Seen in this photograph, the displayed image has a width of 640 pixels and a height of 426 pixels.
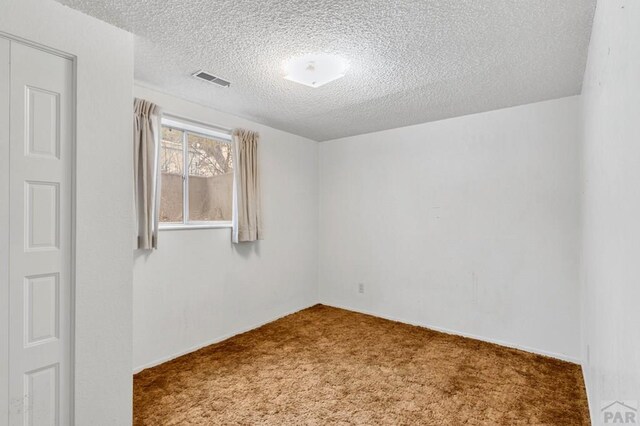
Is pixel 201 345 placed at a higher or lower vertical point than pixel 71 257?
lower

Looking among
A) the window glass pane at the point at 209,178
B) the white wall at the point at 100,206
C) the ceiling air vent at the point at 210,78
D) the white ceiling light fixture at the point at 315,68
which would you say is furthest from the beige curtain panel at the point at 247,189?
the white wall at the point at 100,206

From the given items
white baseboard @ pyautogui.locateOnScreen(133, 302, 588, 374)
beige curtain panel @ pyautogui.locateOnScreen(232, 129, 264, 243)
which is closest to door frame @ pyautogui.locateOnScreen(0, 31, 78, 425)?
white baseboard @ pyautogui.locateOnScreen(133, 302, 588, 374)

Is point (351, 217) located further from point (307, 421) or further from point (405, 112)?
point (307, 421)

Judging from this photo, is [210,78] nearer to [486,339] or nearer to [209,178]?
[209,178]

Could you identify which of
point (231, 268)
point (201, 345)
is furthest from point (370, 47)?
point (201, 345)

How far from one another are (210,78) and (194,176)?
1096mm

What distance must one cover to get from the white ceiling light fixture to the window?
1355 mm

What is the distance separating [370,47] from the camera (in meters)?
2.09

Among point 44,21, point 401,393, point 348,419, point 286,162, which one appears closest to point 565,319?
point 401,393

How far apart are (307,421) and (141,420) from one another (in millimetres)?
1061

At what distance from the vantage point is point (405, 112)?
3.44 metres

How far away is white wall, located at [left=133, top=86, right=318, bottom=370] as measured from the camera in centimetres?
287

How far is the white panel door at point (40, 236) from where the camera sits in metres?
1.55

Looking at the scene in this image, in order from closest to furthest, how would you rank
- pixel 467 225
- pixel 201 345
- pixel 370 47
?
pixel 370 47, pixel 201 345, pixel 467 225
